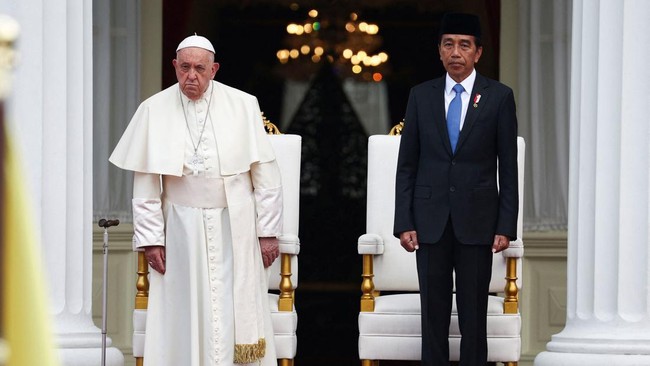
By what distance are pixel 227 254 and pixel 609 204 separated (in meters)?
1.76

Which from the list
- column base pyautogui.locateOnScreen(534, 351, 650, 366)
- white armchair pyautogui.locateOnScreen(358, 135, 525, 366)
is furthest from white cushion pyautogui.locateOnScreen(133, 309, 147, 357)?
column base pyautogui.locateOnScreen(534, 351, 650, 366)

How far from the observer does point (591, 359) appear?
5605 millimetres

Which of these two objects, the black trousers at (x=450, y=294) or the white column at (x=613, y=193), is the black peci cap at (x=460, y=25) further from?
the white column at (x=613, y=193)

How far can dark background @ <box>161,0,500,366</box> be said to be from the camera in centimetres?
1029

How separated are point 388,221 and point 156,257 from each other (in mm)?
1395

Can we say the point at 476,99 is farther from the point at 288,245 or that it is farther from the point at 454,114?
the point at 288,245

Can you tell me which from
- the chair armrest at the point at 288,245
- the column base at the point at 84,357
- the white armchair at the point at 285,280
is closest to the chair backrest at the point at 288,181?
the white armchair at the point at 285,280

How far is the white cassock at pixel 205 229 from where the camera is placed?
200 inches

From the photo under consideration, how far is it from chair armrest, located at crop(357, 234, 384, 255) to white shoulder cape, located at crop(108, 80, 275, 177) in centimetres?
75

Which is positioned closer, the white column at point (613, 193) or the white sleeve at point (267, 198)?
the white sleeve at point (267, 198)

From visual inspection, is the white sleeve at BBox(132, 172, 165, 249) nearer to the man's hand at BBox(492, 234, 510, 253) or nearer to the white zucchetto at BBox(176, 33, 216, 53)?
the white zucchetto at BBox(176, 33, 216, 53)

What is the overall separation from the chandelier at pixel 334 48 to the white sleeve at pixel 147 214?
579 centimetres

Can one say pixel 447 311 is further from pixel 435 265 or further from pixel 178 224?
pixel 178 224

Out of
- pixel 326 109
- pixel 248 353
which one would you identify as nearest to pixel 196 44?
pixel 248 353
